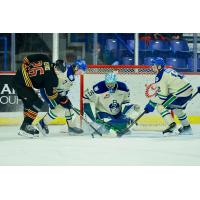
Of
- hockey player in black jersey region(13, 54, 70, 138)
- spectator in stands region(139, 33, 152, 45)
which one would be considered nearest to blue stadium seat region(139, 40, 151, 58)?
spectator in stands region(139, 33, 152, 45)

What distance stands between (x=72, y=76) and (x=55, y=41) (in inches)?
10.1

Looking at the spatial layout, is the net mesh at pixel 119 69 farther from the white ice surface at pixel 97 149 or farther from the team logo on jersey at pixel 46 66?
the white ice surface at pixel 97 149

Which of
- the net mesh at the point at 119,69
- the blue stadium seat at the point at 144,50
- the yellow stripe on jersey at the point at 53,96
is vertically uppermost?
→ the blue stadium seat at the point at 144,50

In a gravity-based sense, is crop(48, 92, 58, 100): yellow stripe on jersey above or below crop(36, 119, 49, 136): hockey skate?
above

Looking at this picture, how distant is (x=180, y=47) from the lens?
14.1ft

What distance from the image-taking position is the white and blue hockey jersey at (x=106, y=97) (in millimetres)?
4320

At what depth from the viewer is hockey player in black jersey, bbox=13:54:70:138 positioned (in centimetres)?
423

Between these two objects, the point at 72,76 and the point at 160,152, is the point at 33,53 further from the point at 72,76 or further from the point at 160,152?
the point at 160,152

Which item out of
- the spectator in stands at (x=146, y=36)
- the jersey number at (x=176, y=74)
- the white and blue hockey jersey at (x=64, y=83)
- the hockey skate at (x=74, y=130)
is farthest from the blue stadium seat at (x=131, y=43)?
the hockey skate at (x=74, y=130)

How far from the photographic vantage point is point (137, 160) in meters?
3.85

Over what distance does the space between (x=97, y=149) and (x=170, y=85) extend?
2.45 feet

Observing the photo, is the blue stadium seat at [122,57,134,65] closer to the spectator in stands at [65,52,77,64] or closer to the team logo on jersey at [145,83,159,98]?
the team logo on jersey at [145,83,159,98]

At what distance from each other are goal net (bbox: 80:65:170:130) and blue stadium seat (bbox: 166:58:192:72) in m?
0.15

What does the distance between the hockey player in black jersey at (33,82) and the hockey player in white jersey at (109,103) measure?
189 millimetres
